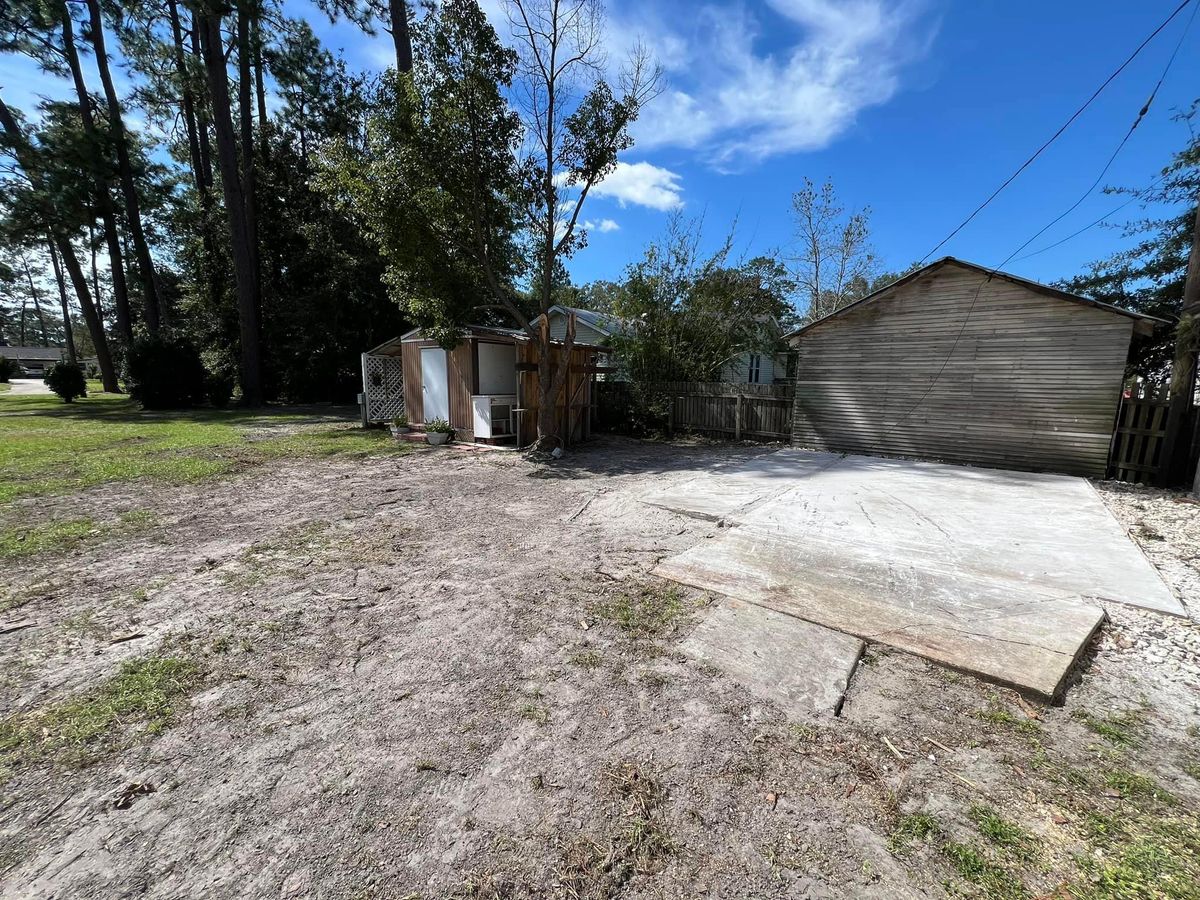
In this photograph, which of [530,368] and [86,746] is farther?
[530,368]

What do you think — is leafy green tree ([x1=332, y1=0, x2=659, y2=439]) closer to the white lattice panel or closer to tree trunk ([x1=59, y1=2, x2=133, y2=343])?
the white lattice panel

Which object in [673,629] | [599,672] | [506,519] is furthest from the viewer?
[506,519]

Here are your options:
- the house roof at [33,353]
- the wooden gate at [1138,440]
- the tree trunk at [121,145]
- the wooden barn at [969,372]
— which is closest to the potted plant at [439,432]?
the wooden barn at [969,372]

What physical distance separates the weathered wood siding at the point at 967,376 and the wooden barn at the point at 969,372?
0.06ft

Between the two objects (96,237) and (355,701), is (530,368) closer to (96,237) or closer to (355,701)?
(355,701)

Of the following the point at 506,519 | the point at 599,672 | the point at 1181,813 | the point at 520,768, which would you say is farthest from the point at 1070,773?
the point at 506,519

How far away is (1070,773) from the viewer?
→ 6.30 feet

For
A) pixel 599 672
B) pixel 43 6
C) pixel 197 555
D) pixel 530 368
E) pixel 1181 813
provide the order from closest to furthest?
pixel 1181 813 < pixel 599 672 < pixel 197 555 < pixel 530 368 < pixel 43 6

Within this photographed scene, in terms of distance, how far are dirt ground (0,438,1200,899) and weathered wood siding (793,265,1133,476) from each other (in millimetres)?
5447

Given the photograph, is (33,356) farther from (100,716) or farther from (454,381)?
(100,716)

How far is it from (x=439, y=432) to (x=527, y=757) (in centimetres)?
941

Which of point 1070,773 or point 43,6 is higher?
point 43,6

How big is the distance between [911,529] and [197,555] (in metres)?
6.81

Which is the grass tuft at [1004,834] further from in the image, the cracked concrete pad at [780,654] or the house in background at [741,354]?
the house in background at [741,354]
